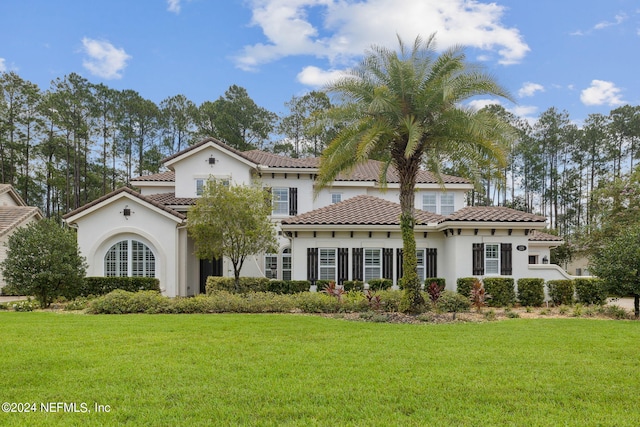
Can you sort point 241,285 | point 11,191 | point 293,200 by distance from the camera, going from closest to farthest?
point 241,285 → point 293,200 → point 11,191

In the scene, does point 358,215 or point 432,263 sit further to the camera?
point 358,215

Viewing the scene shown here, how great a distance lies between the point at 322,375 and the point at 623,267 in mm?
12480

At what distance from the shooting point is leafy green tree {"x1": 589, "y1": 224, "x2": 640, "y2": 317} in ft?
45.0

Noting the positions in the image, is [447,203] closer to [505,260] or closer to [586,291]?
[505,260]

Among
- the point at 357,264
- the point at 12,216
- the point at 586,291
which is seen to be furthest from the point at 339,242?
the point at 12,216

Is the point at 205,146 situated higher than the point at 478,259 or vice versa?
the point at 205,146

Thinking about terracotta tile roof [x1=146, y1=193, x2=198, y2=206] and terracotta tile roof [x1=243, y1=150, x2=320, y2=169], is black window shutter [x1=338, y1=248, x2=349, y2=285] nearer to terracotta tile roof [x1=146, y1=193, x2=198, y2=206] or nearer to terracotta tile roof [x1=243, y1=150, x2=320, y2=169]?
terracotta tile roof [x1=243, y1=150, x2=320, y2=169]

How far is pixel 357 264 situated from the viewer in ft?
63.7

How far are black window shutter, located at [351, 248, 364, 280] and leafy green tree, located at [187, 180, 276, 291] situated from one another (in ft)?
13.0

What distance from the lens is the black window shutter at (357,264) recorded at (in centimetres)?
1935

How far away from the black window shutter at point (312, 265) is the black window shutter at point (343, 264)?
3.50 ft

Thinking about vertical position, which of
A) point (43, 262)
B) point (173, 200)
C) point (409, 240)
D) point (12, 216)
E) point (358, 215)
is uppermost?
point (173, 200)

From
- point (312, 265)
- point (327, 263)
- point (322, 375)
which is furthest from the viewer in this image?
point (327, 263)

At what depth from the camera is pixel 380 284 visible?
18719 millimetres
